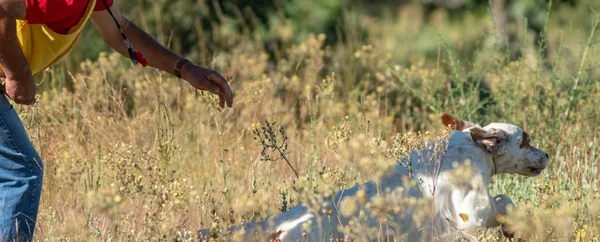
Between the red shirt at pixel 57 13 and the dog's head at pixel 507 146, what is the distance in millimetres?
1857

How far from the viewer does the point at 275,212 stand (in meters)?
4.58

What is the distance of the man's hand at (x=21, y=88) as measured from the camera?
3361mm

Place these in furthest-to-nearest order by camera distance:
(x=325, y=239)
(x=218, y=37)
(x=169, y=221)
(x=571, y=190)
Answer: (x=218, y=37) < (x=571, y=190) < (x=325, y=239) < (x=169, y=221)

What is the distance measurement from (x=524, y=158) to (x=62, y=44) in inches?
90.7

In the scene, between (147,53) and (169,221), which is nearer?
(169,221)

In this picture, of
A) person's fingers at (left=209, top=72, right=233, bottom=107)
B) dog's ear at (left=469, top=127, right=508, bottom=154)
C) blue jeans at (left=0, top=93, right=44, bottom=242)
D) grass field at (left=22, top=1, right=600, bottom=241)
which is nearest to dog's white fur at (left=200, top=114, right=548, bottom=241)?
dog's ear at (left=469, top=127, right=508, bottom=154)

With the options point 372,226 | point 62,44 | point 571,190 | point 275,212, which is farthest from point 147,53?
point 571,190

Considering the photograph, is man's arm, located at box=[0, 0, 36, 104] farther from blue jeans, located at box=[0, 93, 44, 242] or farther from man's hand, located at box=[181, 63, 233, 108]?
man's hand, located at box=[181, 63, 233, 108]

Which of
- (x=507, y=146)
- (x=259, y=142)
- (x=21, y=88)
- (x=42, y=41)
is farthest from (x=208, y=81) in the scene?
(x=507, y=146)

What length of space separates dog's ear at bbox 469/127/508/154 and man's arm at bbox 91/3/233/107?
120cm

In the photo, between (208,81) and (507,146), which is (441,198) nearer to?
(507,146)

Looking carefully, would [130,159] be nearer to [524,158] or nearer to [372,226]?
[372,226]

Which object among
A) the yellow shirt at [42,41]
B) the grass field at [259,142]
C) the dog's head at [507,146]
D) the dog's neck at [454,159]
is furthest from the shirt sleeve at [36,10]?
the dog's head at [507,146]

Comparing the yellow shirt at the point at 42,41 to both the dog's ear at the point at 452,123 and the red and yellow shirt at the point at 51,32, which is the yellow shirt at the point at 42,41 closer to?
the red and yellow shirt at the point at 51,32
